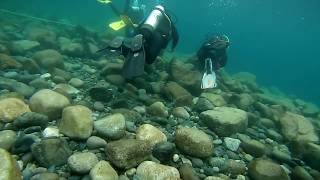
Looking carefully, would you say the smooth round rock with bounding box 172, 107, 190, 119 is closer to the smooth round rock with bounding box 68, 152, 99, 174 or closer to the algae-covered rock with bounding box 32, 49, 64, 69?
the smooth round rock with bounding box 68, 152, 99, 174

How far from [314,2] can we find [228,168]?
3279cm

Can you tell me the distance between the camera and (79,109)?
4695 millimetres

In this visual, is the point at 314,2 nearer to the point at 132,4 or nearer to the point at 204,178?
the point at 132,4

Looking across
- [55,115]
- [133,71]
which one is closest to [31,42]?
[133,71]

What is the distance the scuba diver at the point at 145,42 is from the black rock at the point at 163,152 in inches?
86.7

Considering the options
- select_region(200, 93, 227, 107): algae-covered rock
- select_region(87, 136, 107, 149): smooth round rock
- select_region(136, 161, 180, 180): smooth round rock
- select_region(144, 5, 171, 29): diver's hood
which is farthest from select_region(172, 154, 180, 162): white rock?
select_region(144, 5, 171, 29): diver's hood

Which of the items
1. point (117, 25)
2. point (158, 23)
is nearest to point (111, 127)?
point (158, 23)

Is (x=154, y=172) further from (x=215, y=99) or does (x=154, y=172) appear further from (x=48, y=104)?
(x=215, y=99)

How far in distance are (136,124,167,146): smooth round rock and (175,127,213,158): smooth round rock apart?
0.27m

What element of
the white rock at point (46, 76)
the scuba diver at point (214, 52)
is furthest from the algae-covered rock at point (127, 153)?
the scuba diver at point (214, 52)

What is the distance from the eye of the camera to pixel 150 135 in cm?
476

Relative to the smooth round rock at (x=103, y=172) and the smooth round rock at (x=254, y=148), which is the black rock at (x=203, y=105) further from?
the smooth round rock at (x=103, y=172)

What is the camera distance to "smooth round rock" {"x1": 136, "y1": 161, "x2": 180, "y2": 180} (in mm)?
3871

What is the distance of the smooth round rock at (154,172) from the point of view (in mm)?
3871
